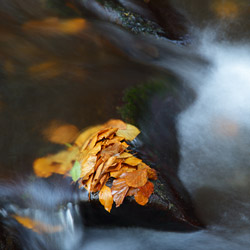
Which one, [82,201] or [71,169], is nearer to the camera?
[82,201]

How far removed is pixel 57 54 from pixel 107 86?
105 centimetres

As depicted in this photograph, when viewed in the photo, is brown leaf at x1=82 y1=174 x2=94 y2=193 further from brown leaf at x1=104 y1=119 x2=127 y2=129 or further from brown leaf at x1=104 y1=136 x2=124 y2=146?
brown leaf at x1=104 y1=119 x2=127 y2=129

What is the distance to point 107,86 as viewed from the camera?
389cm

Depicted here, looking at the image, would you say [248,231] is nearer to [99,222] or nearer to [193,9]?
[99,222]

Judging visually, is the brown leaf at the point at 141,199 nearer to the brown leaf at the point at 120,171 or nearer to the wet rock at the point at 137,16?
the brown leaf at the point at 120,171

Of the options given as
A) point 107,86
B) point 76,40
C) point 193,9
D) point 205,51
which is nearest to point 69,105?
point 107,86

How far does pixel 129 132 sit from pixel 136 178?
0.63m

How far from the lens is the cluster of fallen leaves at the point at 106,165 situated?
274cm

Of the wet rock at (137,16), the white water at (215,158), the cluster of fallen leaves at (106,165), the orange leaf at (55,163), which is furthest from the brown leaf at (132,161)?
the wet rock at (137,16)

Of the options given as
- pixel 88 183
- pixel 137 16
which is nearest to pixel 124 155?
pixel 88 183

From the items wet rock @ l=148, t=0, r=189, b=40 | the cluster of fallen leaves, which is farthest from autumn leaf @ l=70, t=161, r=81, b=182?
wet rock @ l=148, t=0, r=189, b=40

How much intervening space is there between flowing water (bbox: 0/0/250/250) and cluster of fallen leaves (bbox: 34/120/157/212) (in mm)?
162

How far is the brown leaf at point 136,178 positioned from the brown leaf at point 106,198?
0.69 feet

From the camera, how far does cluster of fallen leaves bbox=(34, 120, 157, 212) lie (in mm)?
2740
